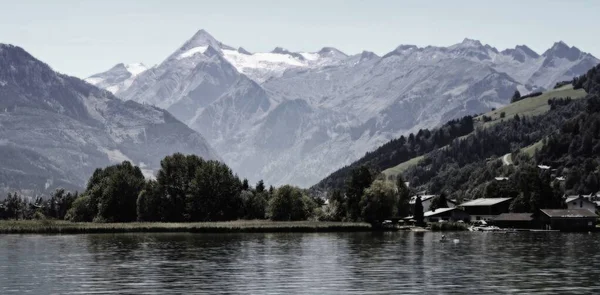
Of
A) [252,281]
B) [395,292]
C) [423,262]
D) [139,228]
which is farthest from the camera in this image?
[139,228]

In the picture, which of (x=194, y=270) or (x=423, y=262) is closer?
(x=194, y=270)

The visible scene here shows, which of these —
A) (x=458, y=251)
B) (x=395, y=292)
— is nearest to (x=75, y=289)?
(x=395, y=292)

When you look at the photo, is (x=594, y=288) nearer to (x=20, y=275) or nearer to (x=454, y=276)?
(x=454, y=276)

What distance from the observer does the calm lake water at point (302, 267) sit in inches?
3273

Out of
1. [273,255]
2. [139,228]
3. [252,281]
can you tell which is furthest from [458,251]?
[139,228]

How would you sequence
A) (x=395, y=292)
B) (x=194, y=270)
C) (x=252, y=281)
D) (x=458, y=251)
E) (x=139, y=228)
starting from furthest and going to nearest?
(x=139, y=228) < (x=458, y=251) < (x=194, y=270) < (x=252, y=281) < (x=395, y=292)

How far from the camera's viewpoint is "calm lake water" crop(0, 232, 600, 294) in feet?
273

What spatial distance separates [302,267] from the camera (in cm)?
10275

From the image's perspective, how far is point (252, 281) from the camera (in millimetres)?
89125

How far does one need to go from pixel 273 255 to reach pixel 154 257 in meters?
15.3

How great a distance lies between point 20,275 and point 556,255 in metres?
65.0

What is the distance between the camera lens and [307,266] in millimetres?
104062

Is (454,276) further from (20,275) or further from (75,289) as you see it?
(20,275)

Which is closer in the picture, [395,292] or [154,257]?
[395,292]
